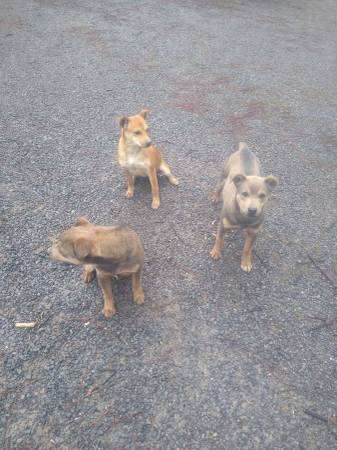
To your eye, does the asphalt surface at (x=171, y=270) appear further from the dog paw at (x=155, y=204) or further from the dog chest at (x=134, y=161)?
the dog chest at (x=134, y=161)

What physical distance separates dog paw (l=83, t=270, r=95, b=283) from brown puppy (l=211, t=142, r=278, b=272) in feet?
5.08

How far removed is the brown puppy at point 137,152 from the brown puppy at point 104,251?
5.50 ft

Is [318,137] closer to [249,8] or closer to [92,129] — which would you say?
[92,129]

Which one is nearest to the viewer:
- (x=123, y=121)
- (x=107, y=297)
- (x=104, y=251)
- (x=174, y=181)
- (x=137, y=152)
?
(x=104, y=251)

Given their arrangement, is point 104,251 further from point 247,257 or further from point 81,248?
point 247,257

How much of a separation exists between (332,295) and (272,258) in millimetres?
826

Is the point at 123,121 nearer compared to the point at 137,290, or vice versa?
the point at 137,290

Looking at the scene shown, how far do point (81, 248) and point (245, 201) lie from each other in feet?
6.23

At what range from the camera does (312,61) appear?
33.4 feet

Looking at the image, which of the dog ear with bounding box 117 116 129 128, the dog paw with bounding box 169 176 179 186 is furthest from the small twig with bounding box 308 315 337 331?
the dog ear with bounding box 117 116 129 128

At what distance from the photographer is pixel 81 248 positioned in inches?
118

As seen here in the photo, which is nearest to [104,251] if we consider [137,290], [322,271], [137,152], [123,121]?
[137,290]

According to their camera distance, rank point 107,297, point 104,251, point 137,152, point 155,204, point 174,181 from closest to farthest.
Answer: point 104,251
point 107,297
point 137,152
point 155,204
point 174,181

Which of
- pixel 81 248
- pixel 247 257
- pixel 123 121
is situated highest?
pixel 123 121
